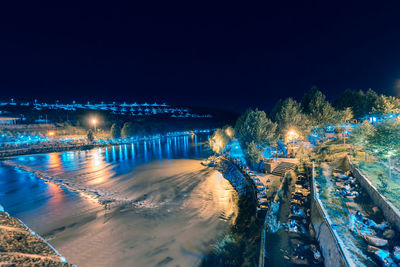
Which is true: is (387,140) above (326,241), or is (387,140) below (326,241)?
above

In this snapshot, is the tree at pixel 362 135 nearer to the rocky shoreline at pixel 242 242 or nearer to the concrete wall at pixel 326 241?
the concrete wall at pixel 326 241

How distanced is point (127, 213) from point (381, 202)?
1771cm

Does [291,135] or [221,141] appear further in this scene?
[221,141]

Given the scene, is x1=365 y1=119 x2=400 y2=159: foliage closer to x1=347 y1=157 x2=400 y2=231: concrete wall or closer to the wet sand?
x1=347 y1=157 x2=400 y2=231: concrete wall

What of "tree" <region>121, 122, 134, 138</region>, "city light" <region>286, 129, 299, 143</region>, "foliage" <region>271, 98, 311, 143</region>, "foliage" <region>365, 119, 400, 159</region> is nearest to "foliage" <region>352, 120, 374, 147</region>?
"foliage" <region>365, 119, 400, 159</region>

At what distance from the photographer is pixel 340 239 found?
9.07m

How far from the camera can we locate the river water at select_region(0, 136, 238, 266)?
12086 mm

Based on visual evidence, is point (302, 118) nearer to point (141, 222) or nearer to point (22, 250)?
point (141, 222)

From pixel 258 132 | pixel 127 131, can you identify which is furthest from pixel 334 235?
pixel 127 131

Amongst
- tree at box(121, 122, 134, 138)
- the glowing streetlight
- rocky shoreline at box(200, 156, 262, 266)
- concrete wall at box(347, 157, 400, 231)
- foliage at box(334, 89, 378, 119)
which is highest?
foliage at box(334, 89, 378, 119)

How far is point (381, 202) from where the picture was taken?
35.9ft

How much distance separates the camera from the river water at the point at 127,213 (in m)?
12.1

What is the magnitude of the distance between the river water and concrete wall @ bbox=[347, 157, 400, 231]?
926 cm

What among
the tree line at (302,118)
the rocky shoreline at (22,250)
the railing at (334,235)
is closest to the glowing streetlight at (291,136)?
the tree line at (302,118)
